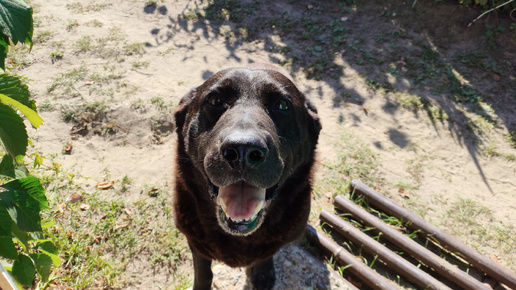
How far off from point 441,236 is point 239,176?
104 inches

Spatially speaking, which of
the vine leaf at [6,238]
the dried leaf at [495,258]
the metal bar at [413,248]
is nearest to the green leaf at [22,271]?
the vine leaf at [6,238]

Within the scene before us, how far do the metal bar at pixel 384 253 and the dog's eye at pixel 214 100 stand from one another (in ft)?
6.34

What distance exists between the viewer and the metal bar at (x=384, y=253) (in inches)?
110

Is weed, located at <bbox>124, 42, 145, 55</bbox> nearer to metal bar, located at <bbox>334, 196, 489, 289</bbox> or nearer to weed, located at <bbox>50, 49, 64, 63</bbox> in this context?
weed, located at <bbox>50, 49, 64, 63</bbox>

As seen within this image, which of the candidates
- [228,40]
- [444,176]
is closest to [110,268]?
[444,176]

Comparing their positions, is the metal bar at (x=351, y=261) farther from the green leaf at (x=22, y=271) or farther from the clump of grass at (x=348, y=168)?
the green leaf at (x=22, y=271)

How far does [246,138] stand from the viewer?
5.17ft

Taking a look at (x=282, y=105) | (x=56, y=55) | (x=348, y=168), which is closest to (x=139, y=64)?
(x=56, y=55)

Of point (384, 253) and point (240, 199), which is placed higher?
point (240, 199)

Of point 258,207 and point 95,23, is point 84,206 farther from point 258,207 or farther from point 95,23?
point 95,23

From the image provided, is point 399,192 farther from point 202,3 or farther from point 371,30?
point 202,3

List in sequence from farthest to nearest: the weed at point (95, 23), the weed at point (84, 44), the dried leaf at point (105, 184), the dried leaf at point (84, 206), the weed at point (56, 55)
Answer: the weed at point (95, 23) < the weed at point (84, 44) < the weed at point (56, 55) < the dried leaf at point (105, 184) < the dried leaf at point (84, 206)

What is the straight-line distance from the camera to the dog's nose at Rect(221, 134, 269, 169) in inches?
61.6

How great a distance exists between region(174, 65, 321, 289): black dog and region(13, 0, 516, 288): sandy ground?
1.08 m
